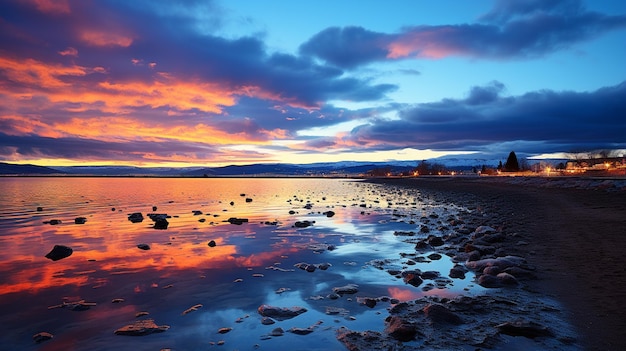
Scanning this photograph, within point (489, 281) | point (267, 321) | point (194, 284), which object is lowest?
point (194, 284)

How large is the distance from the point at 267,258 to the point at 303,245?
2.68 meters

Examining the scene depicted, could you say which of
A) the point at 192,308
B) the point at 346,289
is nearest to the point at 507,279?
the point at 346,289

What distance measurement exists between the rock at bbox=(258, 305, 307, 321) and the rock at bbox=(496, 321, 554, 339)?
396cm

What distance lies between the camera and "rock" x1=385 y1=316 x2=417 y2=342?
5.99 m

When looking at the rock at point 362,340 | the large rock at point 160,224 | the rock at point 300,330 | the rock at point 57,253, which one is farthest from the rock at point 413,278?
the large rock at point 160,224

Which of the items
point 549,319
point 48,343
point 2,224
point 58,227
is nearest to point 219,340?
point 48,343

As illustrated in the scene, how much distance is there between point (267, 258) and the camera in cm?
1276

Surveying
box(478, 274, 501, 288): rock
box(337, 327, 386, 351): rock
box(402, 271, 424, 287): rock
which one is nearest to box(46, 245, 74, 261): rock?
box(337, 327, 386, 351): rock

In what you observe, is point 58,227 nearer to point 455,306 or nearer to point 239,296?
point 239,296

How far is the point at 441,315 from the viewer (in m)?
6.72

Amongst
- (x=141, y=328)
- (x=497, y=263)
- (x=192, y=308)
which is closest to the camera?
(x=141, y=328)

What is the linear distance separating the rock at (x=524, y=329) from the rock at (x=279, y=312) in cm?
396

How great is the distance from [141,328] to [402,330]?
4943mm

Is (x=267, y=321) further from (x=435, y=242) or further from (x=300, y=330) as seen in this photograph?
(x=435, y=242)
